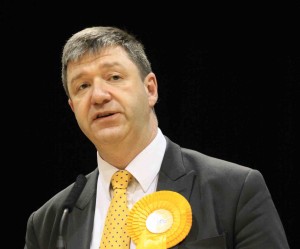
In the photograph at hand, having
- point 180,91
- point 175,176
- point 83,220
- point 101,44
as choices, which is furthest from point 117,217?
point 180,91

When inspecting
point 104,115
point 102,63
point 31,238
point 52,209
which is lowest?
point 31,238

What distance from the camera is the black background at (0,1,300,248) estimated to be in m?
3.30

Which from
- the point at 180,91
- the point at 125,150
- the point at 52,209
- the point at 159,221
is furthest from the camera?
the point at 180,91

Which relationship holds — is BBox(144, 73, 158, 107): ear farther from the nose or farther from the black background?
the black background

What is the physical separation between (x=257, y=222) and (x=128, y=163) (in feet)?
2.06

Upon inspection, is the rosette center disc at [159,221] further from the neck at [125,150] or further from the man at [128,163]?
the neck at [125,150]

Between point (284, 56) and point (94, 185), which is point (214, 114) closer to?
point (284, 56)

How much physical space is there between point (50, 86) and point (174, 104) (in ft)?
2.70

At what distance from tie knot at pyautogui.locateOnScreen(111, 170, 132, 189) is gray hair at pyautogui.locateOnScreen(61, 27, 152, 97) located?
415mm

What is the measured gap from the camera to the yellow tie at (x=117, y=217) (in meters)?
2.35

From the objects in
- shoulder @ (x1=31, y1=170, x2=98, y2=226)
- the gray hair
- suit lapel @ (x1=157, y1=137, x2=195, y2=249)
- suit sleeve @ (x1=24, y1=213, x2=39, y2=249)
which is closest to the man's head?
the gray hair

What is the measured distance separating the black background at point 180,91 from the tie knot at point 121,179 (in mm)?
1019

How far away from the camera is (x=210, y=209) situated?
225cm

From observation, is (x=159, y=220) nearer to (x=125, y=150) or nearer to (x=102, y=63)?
(x=125, y=150)
